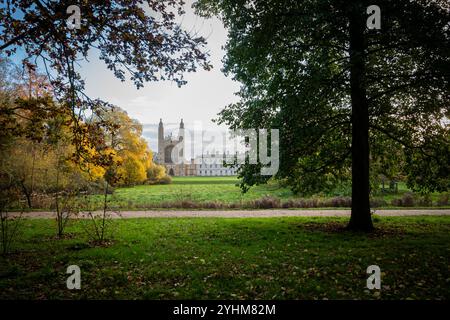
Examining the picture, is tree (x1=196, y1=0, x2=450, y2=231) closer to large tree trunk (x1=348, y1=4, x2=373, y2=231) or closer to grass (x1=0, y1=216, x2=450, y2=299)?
large tree trunk (x1=348, y1=4, x2=373, y2=231)

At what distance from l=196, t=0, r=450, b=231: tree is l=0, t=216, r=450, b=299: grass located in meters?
2.16

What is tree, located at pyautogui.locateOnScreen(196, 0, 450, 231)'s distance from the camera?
A: 7898 mm

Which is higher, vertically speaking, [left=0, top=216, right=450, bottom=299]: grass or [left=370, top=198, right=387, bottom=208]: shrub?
[left=370, top=198, right=387, bottom=208]: shrub

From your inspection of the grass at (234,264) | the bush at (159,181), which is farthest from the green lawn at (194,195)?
the bush at (159,181)

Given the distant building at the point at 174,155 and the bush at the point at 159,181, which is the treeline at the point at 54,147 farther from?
the distant building at the point at 174,155

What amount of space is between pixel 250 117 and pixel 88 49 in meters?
5.70

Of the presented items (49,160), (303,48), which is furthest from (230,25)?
(49,160)

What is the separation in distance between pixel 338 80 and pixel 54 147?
10.2 m

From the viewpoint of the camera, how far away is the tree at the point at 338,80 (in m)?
7.90

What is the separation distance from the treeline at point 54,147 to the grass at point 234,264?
2.08 metres

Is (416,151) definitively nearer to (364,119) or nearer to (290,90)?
(364,119)

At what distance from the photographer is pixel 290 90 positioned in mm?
8992

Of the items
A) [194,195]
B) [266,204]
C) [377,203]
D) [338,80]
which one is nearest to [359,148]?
A: [338,80]

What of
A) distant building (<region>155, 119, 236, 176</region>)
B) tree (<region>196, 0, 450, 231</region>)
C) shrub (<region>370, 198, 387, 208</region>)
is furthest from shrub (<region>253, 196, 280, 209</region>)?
distant building (<region>155, 119, 236, 176</region>)
